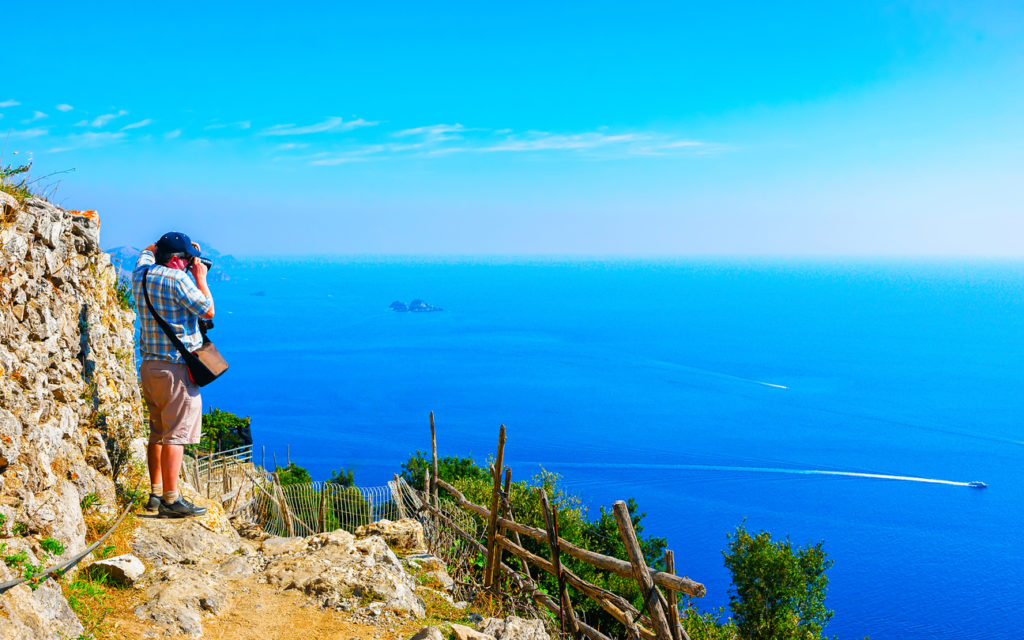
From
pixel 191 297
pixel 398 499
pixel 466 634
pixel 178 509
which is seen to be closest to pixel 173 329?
pixel 191 297

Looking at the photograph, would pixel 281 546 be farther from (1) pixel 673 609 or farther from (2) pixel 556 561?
(1) pixel 673 609

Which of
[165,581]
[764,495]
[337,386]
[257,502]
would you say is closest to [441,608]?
[165,581]

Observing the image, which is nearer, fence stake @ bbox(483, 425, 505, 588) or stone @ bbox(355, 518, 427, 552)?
fence stake @ bbox(483, 425, 505, 588)

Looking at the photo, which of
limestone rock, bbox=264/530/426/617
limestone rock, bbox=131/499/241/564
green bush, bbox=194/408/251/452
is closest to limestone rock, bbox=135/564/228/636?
limestone rock, bbox=131/499/241/564

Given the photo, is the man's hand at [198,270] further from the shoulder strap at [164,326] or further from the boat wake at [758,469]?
the boat wake at [758,469]

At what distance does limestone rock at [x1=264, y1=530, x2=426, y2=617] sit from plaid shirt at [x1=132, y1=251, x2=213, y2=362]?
6.10 ft

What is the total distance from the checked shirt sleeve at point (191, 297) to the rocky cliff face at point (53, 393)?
935 mm

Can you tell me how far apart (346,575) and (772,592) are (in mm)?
23713

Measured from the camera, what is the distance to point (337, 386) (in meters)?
89.8

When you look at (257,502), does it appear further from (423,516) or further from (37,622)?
(37,622)

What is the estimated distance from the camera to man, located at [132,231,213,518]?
475 centimetres

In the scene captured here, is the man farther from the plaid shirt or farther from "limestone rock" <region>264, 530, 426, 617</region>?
"limestone rock" <region>264, 530, 426, 617</region>

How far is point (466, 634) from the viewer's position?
432 centimetres

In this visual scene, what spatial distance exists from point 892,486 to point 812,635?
44397 millimetres
